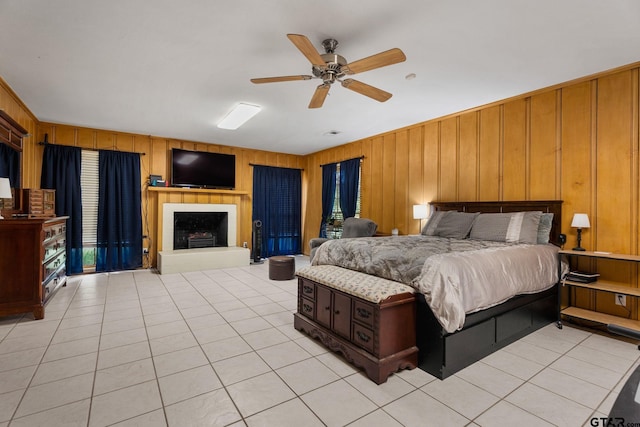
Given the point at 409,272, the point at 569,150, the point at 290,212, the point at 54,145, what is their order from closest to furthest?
the point at 409,272
the point at 569,150
the point at 54,145
the point at 290,212

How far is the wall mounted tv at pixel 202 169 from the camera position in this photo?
6.13 m

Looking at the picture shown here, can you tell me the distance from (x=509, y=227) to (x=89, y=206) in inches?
261

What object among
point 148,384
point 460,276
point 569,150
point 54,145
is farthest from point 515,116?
point 54,145

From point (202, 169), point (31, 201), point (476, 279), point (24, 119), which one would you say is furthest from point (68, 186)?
point (476, 279)

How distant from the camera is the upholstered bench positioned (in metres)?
2.15

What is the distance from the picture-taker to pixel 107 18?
2311 millimetres

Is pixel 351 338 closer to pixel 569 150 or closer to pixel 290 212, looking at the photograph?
pixel 569 150

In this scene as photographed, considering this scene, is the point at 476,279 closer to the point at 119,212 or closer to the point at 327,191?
the point at 327,191

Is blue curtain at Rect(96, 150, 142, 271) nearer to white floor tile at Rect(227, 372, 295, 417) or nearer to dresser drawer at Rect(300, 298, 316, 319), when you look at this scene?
dresser drawer at Rect(300, 298, 316, 319)

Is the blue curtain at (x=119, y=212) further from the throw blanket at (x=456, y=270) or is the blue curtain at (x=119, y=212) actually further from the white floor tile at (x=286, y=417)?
the white floor tile at (x=286, y=417)

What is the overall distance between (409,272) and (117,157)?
575 cm

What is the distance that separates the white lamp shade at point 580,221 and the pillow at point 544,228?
20 cm

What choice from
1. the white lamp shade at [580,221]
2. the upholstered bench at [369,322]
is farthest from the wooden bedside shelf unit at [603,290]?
the upholstered bench at [369,322]

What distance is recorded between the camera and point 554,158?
353 centimetres
